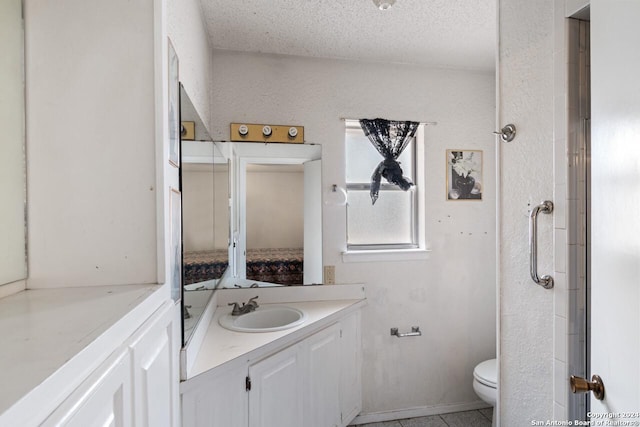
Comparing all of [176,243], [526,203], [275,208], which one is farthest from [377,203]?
[176,243]

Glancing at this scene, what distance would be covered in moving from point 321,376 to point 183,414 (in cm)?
90

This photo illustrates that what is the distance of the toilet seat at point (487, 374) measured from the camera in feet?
6.65

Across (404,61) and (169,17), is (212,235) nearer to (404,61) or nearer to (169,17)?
(169,17)

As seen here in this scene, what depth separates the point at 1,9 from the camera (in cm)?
62

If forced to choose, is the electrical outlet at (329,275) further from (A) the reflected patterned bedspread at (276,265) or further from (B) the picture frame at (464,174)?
(B) the picture frame at (464,174)

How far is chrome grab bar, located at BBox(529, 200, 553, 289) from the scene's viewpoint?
1.17 meters

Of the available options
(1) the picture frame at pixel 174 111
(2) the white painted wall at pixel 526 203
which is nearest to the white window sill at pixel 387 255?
(2) the white painted wall at pixel 526 203

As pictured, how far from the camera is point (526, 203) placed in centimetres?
129

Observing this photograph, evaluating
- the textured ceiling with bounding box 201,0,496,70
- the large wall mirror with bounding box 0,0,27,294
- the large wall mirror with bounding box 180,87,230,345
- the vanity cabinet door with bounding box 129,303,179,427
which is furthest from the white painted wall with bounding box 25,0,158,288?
the textured ceiling with bounding box 201,0,496,70

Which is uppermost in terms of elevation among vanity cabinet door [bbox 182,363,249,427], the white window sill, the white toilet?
the white window sill

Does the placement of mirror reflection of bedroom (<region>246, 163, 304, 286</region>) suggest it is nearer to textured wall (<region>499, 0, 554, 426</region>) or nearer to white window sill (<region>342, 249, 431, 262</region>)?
white window sill (<region>342, 249, 431, 262</region>)

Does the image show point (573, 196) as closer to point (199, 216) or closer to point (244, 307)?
point (199, 216)

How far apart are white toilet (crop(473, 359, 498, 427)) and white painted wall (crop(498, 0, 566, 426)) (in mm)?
658

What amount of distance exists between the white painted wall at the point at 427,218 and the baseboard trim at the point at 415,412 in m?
0.01
